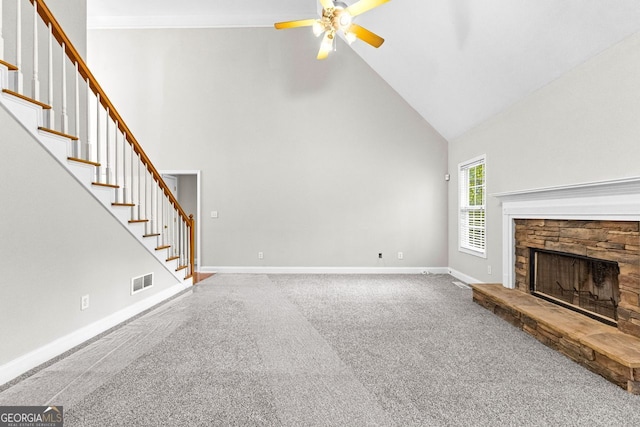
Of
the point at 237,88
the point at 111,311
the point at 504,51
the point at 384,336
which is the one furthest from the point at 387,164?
the point at 111,311

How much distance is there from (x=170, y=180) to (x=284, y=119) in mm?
2685

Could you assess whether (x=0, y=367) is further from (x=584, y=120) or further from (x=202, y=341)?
(x=584, y=120)

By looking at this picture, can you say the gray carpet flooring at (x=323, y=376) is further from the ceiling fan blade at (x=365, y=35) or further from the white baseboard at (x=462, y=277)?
the ceiling fan blade at (x=365, y=35)

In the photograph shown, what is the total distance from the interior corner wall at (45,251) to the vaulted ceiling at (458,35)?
4139 millimetres

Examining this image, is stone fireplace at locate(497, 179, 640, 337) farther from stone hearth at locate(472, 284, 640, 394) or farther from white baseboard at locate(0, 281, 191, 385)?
white baseboard at locate(0, 281, 191, 385)

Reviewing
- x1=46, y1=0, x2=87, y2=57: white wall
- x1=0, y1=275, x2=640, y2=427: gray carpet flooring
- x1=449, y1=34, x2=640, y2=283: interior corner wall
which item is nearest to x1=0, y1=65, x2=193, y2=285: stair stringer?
x1=0, y1=275, x2=640, y2=427: gray carpet flooring

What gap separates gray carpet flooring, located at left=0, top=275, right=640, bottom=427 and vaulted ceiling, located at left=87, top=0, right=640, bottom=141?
2589mm

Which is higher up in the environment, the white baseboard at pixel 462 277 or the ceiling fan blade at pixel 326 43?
the ceiling fan blade at pixel 326 43

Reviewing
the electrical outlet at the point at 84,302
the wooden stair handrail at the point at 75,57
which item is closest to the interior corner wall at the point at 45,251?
the electrical outlet at the point at 84,302

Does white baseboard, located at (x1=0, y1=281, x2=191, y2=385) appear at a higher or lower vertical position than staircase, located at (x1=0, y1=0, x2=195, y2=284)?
lower

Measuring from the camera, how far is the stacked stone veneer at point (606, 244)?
2.27 meters

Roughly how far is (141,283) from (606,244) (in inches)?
179

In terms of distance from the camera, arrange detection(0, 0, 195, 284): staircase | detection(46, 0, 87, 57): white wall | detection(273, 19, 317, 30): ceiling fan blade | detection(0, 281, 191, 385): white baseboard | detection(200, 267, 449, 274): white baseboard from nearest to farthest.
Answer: detection(0, 281, 191, 385): white baseboard, detection(0, 0, 195, 284): staircase, detection(273, 19, 317, 30): ceiling fan blade, detection(46, 0, 87, 57): white wall, detection(200, 267, 449, 274): white baseboard

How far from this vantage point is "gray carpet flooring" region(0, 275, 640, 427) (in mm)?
1675
